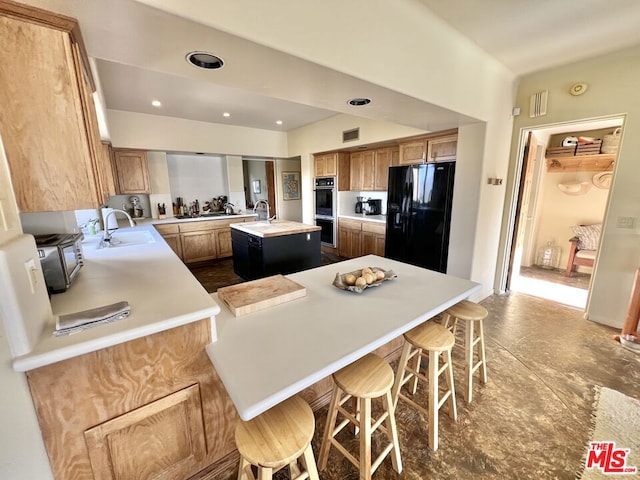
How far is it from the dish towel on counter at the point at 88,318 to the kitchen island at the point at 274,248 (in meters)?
2.19

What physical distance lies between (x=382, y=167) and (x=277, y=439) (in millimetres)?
4148

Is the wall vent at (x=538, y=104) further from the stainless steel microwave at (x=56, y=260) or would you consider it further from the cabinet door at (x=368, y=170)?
the stainless steel microwave at (x=56, y=260)

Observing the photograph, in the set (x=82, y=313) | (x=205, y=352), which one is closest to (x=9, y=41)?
(x=82, y=313)

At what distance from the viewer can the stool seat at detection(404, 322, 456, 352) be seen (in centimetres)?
149

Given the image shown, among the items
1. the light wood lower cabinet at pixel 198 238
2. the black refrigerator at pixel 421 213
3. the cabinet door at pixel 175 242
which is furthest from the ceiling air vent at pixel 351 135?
the cabinet door at pixel 175 242

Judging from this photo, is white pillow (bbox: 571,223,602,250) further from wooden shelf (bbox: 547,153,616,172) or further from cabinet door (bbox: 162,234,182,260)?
cabinet door (bbox: 162,234,182,260)

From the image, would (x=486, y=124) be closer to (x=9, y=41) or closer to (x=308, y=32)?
(x=308, y=32)

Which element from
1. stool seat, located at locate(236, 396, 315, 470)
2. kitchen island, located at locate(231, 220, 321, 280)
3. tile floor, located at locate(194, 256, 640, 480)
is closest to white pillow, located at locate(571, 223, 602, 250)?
tile floor, located at locate(194, 256, 640, 480)

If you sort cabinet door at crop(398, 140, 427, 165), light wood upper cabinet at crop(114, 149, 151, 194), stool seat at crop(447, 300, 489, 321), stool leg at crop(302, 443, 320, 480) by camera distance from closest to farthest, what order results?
stool leg at crop(302, 443, 320, 480) < stool seat at crop(447, 300, 489, 321) < cabinet door at crop(398, 140, 427, 165) < light wood upper cabinet at crop(114, 149, 151, 194)

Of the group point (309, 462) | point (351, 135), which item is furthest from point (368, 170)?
point (309, 462)

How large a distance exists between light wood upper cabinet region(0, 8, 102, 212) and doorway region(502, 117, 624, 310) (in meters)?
4.06

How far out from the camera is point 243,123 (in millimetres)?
4832

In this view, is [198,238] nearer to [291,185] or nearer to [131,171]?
[131,171]

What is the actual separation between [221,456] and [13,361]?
1023 millimetres
